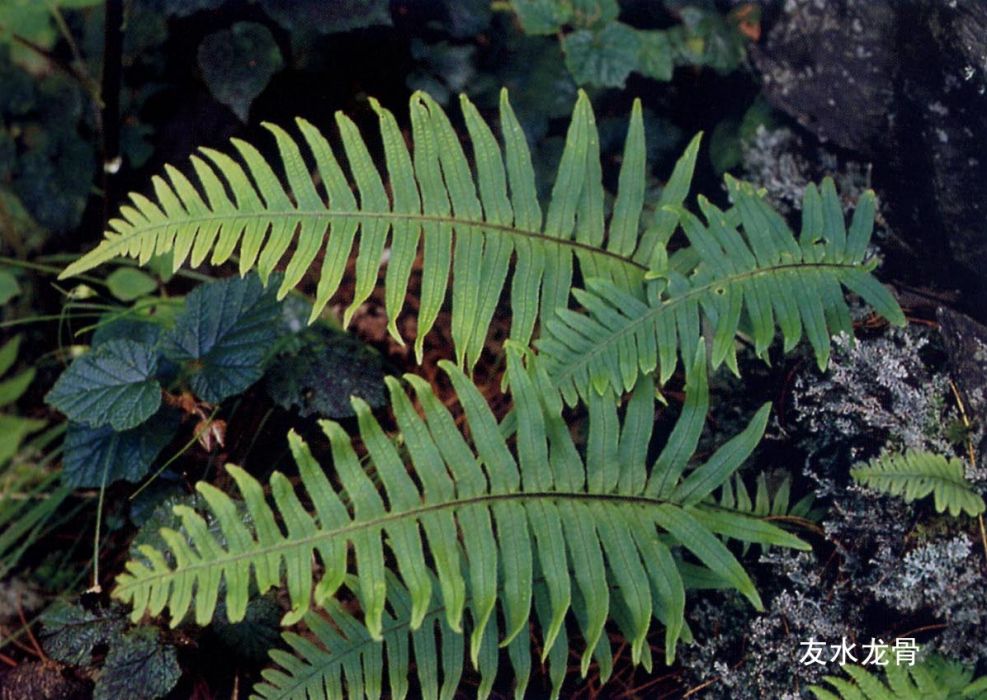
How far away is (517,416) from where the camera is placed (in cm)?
193

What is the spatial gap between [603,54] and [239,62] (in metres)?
1.10

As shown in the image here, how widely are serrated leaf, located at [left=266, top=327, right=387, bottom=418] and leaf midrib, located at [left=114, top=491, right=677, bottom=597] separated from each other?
630 mm

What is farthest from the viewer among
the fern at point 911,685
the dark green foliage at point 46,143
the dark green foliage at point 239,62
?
the dark green foliage at point 46,143

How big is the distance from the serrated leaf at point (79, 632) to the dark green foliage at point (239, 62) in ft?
4.69

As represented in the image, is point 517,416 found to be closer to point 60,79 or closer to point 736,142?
point 736,142

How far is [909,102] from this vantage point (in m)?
2.65

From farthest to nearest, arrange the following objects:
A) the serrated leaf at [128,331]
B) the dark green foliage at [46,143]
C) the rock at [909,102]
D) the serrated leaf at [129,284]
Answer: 1. the dark green foliage at [46,143]
2. the serrated leaf at [129,284]
3. the serrated leaf at [128,331]
4. the rock at [909,102]

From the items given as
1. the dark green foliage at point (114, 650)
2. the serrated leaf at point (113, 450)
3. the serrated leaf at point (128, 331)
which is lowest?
the dark green foliage at point (114, 650)

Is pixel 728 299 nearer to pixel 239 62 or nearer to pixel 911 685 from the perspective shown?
pixel 911 685

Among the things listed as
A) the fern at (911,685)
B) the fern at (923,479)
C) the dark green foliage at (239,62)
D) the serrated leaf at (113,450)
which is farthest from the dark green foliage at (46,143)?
the fern at (911,685)

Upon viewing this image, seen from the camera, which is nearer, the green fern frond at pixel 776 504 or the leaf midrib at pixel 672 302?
the leaf midrib at pixel 672 302

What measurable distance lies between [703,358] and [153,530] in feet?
4.44

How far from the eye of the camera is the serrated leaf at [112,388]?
226 cm

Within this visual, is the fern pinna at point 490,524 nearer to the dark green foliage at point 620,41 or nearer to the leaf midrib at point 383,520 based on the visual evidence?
the leaf midrib at point 383,520
